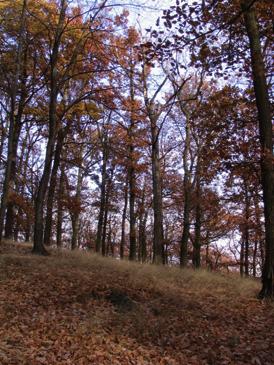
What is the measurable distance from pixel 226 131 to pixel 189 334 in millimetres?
6887

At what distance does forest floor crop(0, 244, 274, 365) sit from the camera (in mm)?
6082

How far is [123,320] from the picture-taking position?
295 inches

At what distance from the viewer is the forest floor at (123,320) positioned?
6.08 meters

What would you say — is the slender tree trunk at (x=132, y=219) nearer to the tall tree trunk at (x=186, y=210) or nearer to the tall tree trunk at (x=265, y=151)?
the tall tree trunk at (x=186, y=210)

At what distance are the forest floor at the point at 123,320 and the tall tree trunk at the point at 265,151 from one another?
785 mm

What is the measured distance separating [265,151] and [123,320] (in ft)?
17.3

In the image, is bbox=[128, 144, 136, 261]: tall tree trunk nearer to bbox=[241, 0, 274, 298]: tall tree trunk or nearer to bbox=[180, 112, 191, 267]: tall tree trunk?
bbox=[180, 112, 191, 267]: tall tree trunk

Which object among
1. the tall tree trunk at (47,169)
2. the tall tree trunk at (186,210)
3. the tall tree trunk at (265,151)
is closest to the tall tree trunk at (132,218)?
the tall tree trunk at (186,210)

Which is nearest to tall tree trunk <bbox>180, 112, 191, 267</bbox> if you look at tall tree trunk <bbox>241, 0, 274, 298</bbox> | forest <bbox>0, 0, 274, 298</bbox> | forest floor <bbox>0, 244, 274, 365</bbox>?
forest <bbox>0, 0, 274, 298</bbox>

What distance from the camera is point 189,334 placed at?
23.1ft

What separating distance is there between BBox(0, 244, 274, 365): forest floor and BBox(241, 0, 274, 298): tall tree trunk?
30.9 inches

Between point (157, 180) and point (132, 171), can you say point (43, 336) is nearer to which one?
point (157, 180)

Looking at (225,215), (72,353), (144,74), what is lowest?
(72,353)

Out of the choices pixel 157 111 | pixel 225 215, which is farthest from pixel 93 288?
pixel 225 215
